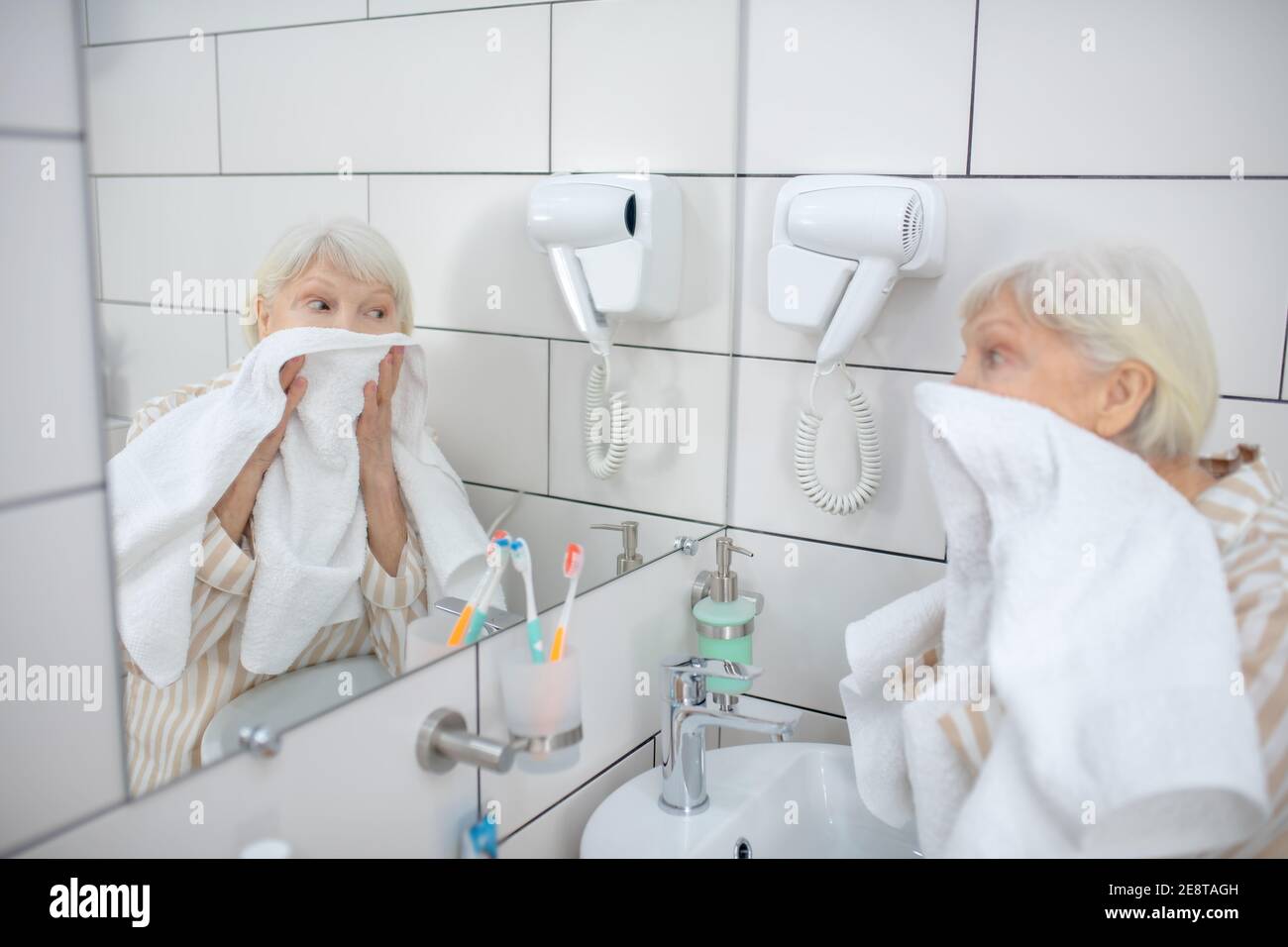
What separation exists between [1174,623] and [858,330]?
52cm

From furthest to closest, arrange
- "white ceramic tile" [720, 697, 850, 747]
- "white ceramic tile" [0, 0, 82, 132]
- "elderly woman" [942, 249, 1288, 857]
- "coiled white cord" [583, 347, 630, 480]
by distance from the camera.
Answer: "white ceramic tile" [720, 697, 850, 747], "coiled white cord" [583, 347, 630, 480], "elderly woman" [942, 249, 1288, 857], "white ceramic tile" [0, 0, 82, 132]

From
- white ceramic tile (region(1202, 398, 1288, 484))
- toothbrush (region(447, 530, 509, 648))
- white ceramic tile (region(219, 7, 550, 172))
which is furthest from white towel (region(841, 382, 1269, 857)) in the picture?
white ceramic tile (region(219, 7, 550, 172))

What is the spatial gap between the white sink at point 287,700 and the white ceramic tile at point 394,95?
0.42m

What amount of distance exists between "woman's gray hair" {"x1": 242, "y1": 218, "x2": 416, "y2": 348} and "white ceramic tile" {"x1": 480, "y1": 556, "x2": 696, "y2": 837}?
36 centimetres

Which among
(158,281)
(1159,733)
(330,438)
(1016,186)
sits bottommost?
(1159,733)

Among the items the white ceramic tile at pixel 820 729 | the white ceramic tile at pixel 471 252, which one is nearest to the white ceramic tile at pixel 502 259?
the white ceramic tile at pixel 471 252

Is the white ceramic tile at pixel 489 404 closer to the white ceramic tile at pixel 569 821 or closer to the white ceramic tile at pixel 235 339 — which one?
the white ceramic tile at pixel 235 339

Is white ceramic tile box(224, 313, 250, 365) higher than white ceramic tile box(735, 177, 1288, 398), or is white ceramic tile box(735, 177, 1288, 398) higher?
white ceramic tile box(735, 177, 1288, 398)

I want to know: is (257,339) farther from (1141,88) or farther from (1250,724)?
(1141,88)

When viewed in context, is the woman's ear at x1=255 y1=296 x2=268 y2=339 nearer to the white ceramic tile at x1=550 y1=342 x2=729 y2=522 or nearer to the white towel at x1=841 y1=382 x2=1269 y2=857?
the white ceramic tile at x1=550 y1=342 x2=729 y2=522

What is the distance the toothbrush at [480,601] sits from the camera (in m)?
0.99

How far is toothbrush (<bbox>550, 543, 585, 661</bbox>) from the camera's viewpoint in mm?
987
